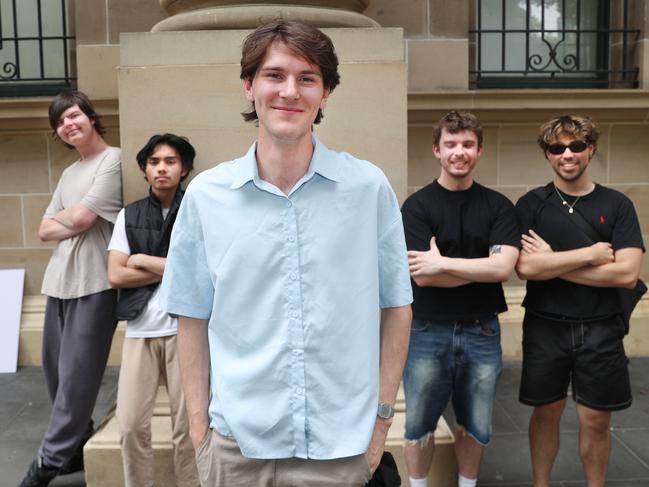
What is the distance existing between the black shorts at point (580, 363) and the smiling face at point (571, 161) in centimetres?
71

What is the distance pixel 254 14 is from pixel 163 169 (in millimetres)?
1206

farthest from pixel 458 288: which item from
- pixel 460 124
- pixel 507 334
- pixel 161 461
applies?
pixel 507 334

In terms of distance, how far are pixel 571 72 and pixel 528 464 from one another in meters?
4.21

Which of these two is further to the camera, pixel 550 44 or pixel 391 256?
pixel 550 44

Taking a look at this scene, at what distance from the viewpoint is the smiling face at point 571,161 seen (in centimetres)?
354

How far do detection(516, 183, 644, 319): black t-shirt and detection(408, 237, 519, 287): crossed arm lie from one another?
1.00ft

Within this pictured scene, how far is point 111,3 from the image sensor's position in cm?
659

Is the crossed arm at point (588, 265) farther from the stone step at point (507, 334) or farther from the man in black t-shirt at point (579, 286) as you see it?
the stone step at point (507, 334)

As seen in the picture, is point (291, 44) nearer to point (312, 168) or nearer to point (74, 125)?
point (312, 168)

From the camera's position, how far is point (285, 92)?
1896 mm

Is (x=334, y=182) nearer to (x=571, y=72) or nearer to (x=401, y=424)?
(x=401, y=424)

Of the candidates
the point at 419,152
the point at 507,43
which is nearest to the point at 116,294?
the point at 419,152

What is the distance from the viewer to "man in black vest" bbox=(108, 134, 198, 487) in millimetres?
3615

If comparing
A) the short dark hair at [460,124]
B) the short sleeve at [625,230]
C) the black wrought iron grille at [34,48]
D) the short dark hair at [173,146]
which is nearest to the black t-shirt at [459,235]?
the short dark hair at [460,124]
